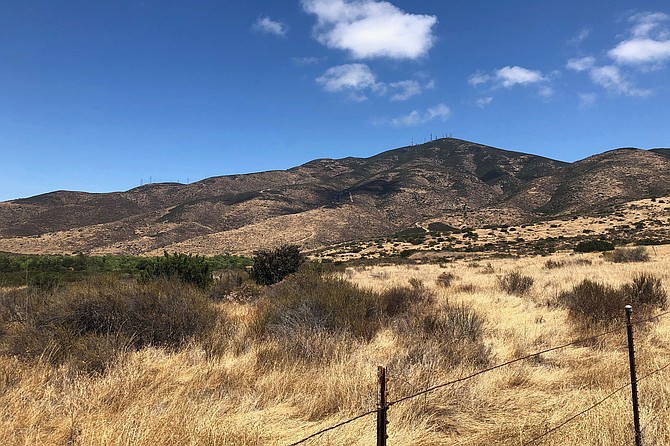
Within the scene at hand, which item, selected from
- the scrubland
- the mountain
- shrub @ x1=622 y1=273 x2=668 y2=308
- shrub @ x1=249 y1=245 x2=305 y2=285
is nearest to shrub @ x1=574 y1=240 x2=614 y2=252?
shrub @ x1=622 y1=273 x2=668 y2=308

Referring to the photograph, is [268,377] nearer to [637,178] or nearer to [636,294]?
[636,294]

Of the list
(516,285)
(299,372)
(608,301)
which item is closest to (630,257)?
(516,285)

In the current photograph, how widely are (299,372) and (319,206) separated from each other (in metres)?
107

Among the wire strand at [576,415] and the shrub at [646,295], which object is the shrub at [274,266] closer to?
the shrub at [646,295]

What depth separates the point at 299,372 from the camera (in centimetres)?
548

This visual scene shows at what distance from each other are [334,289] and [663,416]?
217 inches

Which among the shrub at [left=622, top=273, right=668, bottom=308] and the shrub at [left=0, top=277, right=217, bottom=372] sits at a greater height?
the shrub at [left=0, top=277, right=217, bottom=372]

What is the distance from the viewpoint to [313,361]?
586cm

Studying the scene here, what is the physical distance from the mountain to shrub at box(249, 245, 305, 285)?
53.1 meters

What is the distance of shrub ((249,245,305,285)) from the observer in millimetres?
16625

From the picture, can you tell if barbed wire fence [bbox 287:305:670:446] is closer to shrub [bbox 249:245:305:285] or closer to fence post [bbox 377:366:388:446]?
fence post [bbox 377:366:388:446]

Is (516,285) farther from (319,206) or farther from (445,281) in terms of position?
(319,206)

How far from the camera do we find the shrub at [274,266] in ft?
54.5

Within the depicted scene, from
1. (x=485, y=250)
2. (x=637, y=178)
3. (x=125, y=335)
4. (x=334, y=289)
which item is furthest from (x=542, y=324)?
(x=637, y=178)
